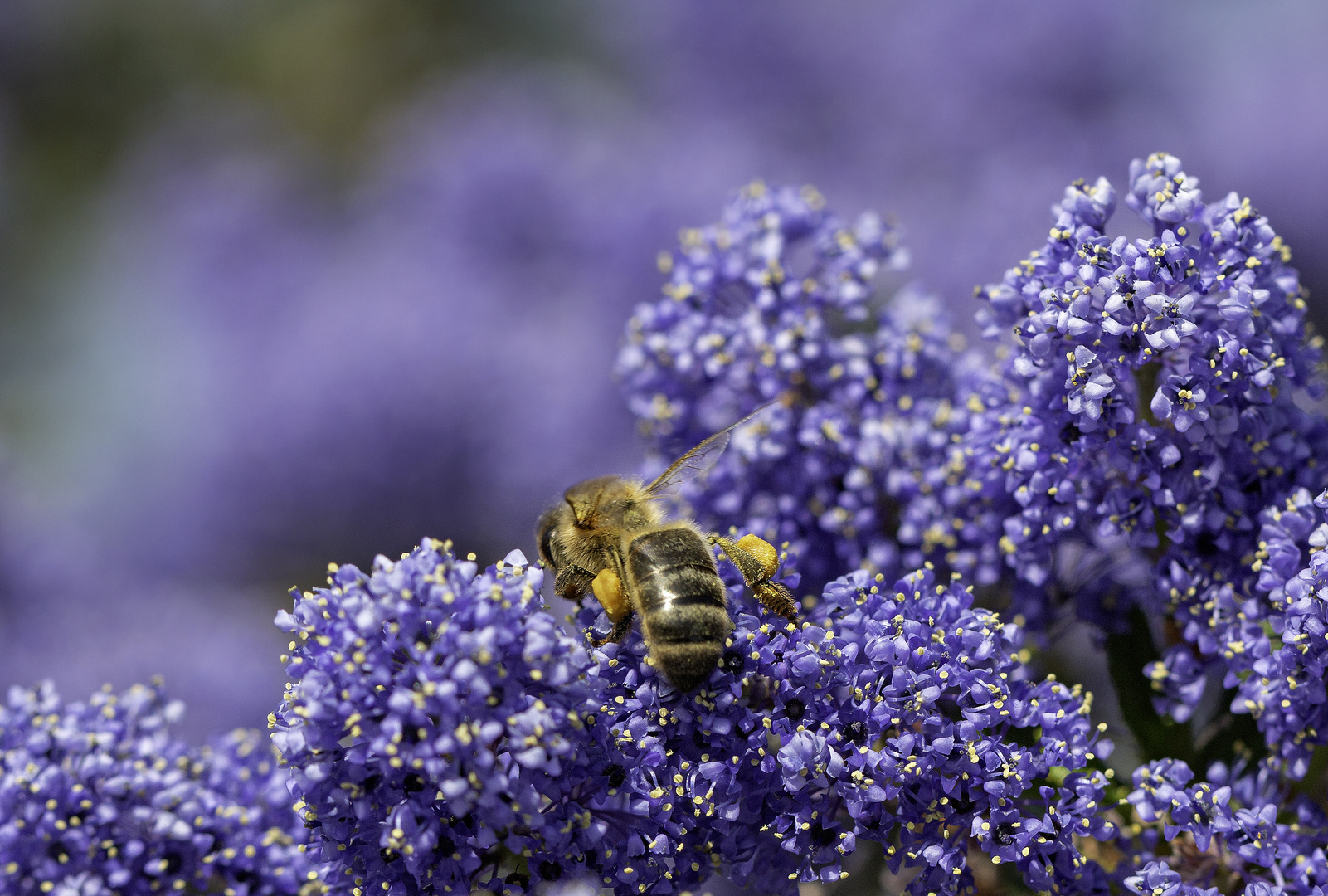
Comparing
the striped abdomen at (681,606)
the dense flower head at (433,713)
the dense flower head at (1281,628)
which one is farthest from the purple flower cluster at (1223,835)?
the dense flower head at (433,713)

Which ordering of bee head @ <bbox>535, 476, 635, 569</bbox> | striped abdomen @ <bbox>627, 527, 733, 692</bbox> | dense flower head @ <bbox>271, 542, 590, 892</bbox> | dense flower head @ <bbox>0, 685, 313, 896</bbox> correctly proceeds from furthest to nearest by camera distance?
bee head @ <bbox>535, 476, 635, 569</bbox>, dense flower head @ <bbox>0, 685, 313, 896</bbox>, striped abdomen @ <bbox>627, 527, 733, 692</bbox>, dense flower head @ <bbox>271, 542, 590, 892</bbox>

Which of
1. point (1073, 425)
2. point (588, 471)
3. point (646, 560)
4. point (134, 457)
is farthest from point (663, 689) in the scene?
point (134, 457)

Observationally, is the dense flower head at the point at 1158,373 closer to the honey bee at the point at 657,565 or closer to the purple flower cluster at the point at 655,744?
the purple flower cluster at the point at 655,744

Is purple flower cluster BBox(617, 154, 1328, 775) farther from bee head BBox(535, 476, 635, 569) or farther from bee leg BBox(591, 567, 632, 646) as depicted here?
bee leg BBox(591, 567, 632, 646)

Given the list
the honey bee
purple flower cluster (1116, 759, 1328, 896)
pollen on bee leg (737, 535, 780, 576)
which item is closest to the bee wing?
the honey bee

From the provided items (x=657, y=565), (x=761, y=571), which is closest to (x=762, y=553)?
(x=761, y=571)

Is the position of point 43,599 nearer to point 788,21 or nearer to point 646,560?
point 646,560
